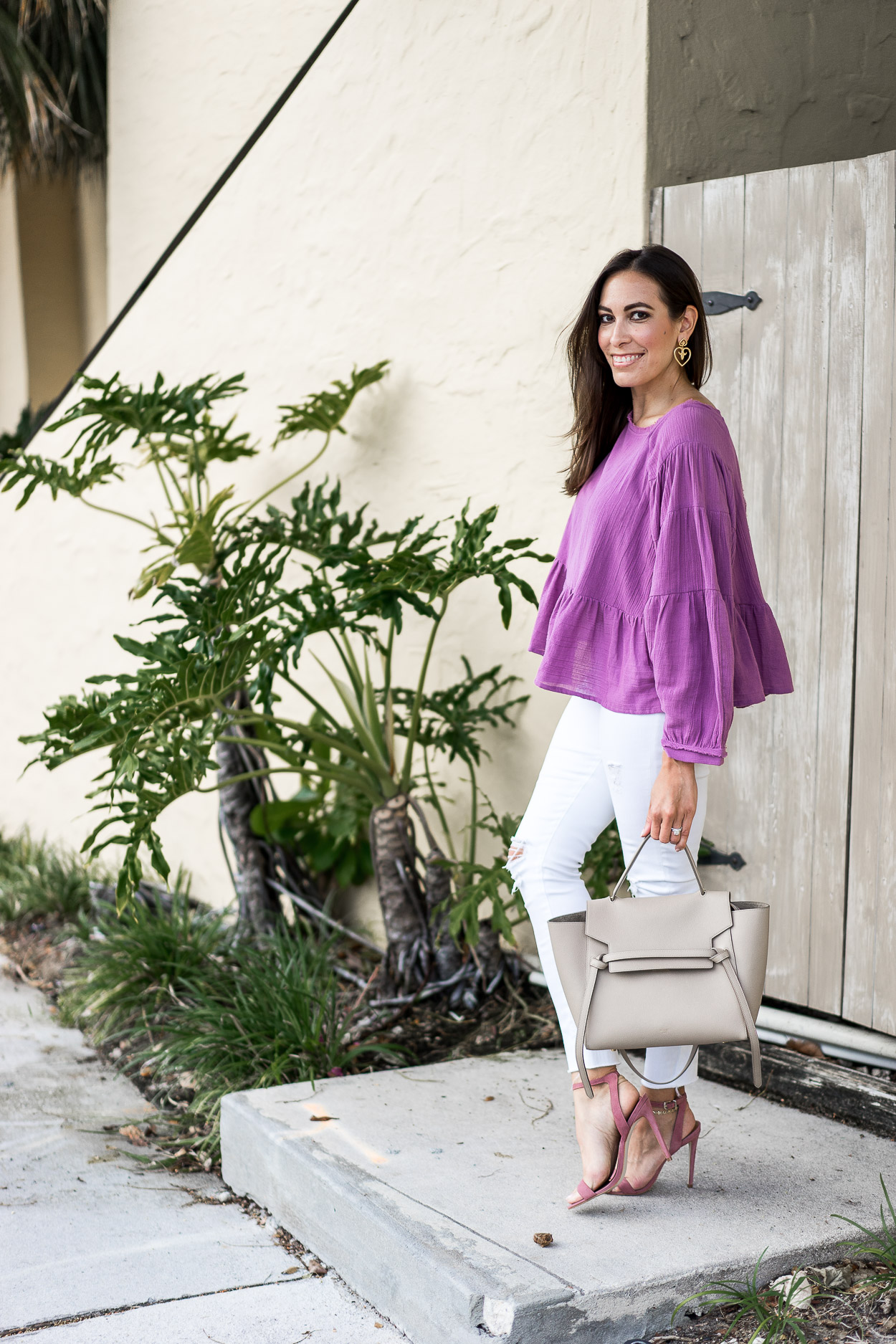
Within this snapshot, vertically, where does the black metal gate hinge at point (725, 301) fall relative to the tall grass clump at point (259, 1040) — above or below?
above

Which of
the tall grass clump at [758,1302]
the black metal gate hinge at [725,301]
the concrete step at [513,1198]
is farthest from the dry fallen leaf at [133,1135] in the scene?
the black metal gate hinge at [725,301]

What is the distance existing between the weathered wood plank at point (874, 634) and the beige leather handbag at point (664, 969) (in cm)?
95

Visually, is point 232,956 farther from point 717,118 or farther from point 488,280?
point 717,118

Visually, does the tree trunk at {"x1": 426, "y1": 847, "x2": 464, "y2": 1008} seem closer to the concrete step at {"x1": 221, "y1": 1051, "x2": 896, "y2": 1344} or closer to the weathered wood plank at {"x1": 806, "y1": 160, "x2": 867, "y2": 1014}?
the concrete step at {"x1": 221, "y1": 1051, "x2": 896, "y2": 1344}

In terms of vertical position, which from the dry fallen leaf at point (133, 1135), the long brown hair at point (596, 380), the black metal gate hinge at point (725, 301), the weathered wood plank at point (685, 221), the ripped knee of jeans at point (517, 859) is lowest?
the dry fallen leaf at point (133, 1135)

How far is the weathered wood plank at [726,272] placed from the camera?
126 inches

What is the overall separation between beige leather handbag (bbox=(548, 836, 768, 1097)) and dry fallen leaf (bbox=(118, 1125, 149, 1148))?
165 centimetres

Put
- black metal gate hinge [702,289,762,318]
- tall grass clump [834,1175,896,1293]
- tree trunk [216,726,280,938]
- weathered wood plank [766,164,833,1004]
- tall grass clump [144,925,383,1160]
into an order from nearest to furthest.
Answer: tall grass clump [834,1175,896,1293], weathered wood plank [766,164,833,1004], black metal gate hinge [702,289,762,318], tall grass clump [144,925,383,1160], tree trunk [216,726,280,938]

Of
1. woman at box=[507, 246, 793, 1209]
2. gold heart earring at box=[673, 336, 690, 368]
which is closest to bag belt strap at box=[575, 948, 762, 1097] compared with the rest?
woman at box=[507, 246, 793, 1209]

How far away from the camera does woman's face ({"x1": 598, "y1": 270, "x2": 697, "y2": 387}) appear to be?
2297 mm

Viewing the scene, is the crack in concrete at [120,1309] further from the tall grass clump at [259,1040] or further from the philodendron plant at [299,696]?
the philodendron plant at [299,696]

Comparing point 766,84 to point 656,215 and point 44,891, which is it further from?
point 44,891

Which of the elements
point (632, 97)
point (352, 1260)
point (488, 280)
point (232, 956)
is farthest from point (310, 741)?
point (632, 97)

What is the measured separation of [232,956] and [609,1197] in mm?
2125
